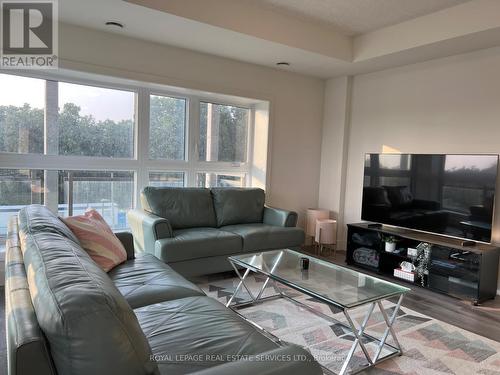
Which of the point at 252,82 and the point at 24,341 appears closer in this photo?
the point at 24,341

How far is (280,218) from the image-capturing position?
4.07m

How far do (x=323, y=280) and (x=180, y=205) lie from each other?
1883 mm

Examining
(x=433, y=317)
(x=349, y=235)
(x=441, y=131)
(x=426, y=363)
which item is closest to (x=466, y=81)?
(x=441, y=131)

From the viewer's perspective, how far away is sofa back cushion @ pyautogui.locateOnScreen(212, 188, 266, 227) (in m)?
4.07

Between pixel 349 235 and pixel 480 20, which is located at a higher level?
pixel 480 20

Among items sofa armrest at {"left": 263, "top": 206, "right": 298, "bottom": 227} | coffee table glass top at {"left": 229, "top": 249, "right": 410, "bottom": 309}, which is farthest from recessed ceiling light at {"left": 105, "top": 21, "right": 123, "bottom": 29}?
sofa armrest at {"left": 263, "top": 206, "right": 298, "bottom": 227}

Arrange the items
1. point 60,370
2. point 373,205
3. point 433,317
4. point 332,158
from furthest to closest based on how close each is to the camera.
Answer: point 332,158, point 373,205, point 433,317, point 60,370

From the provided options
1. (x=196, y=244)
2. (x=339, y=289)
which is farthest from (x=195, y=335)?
(x=196, y=244)

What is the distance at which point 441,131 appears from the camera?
3855mm

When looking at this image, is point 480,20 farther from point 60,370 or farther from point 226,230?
point 60,370

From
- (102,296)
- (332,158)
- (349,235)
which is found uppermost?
(332,158)

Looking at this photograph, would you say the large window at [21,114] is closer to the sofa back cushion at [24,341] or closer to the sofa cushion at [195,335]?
the sofa cushion at [195,335]

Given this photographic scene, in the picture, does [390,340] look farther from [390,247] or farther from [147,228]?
[147,228]

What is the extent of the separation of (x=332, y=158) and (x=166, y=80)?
248cm
